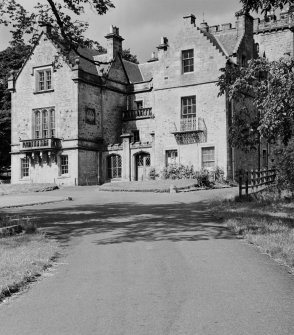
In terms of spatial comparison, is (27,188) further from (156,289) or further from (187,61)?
(156,289)

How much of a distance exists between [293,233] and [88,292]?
6454mm

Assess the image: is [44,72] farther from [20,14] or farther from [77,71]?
[20,14]

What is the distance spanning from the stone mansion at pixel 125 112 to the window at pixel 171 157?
0.08 metres

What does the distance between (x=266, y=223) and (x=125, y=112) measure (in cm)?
3177

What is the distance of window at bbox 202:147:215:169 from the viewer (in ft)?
119

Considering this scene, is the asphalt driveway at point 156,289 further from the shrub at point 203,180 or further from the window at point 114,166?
the window at point 114,166

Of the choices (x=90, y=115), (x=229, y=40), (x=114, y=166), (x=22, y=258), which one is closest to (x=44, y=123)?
(x=90, y=115)

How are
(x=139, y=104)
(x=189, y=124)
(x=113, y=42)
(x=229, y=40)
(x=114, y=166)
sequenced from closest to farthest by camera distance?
(x=189, y=124) < (x=229, y=40) < (x=114, y=166) < (x=113, y=42) < (x=139, y=104)

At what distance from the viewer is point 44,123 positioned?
4219cm

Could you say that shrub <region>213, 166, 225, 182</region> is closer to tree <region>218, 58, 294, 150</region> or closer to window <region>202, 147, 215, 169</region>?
window <region>202, 147, 215, 169</region>

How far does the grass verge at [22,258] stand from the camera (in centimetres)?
748

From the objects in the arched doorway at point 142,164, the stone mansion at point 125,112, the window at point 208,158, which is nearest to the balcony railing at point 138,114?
the stone mansion at point 125,112

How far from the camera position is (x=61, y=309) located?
6.25 metres

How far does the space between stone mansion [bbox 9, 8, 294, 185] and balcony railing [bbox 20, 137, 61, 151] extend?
0.27ft
